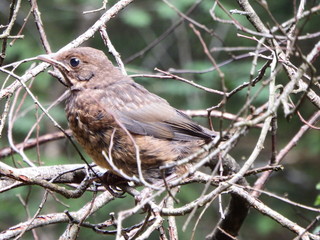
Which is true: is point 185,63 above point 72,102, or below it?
below

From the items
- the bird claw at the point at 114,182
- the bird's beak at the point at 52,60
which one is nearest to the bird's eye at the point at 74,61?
the bird's beak at the point at 52,60

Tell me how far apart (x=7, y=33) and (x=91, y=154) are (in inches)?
40.2

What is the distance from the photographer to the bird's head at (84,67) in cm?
451

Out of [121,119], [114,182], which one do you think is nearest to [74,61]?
[121,119]

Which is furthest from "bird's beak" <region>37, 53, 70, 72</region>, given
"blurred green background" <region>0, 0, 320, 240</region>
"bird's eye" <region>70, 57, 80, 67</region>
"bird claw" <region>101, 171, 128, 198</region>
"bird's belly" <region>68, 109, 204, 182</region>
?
"blurred green background" <region>0, 0, 320, 240</region>

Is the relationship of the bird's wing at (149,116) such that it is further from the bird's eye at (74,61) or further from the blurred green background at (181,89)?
the blurred green background at (181,89)

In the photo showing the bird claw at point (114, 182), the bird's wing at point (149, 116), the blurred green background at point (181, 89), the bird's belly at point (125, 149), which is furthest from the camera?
the blurred green background at point (181, 89)

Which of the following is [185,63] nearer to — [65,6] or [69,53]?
[65,6]

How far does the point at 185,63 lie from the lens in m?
9.76

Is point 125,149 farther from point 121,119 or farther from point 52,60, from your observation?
point 52,60

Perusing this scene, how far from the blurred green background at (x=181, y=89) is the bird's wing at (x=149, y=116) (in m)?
3.48

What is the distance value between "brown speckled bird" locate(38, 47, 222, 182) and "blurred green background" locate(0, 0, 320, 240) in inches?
139

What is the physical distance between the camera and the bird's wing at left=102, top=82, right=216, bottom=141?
14.6 feet

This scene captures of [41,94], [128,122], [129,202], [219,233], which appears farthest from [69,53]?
[41,94]
